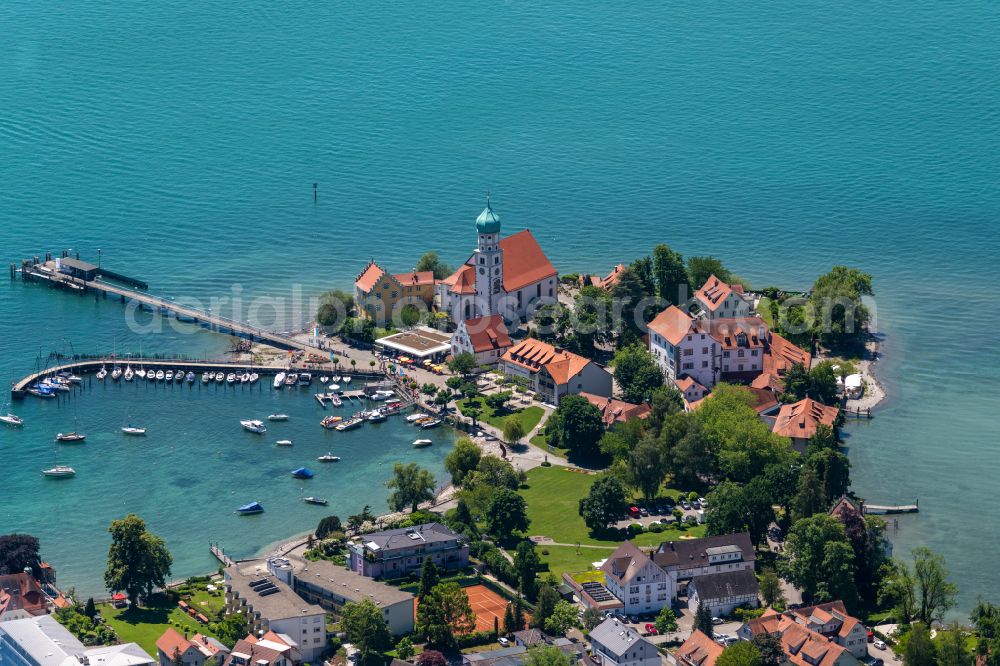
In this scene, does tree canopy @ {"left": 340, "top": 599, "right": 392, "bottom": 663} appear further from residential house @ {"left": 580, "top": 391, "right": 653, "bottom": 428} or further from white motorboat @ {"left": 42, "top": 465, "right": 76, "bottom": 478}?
residential house @ {"left": 580, "top": 391, "right": 653, "bottom": 428}

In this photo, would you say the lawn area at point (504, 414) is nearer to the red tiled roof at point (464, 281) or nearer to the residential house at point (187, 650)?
the red tiled roof at point (464, 281)

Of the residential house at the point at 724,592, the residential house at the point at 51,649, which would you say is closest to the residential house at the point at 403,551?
the residential house at the point at 724,592

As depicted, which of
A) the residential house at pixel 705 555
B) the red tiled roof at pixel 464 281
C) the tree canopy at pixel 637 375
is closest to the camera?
the residential house at pixel 705 555

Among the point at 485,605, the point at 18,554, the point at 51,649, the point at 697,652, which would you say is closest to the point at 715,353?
the point at 485,605

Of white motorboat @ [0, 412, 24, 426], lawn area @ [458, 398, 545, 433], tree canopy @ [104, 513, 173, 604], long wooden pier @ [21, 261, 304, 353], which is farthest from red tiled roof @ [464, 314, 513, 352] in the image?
tree canopy @ [104, 513, 173, 604]

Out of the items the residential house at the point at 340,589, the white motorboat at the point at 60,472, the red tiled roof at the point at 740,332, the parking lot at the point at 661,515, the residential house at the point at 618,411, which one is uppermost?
the red tiled roof at the point at 740,332

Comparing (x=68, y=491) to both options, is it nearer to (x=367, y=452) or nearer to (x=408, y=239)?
(x=367, y=452)

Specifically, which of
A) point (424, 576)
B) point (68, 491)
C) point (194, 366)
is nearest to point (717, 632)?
point (424, 576)
